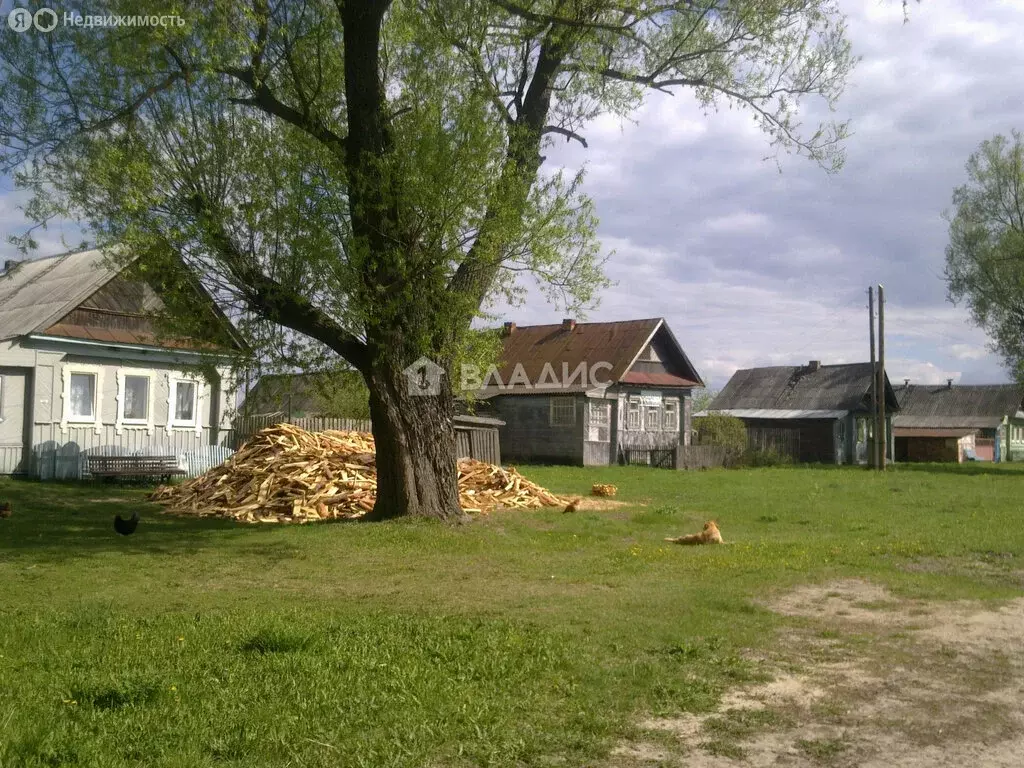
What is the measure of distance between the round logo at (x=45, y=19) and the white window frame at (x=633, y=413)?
101ft

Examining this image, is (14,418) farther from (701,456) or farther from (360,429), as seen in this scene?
(701,456)

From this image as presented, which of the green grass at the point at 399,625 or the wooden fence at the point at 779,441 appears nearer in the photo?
the green grass at the point at 399,625

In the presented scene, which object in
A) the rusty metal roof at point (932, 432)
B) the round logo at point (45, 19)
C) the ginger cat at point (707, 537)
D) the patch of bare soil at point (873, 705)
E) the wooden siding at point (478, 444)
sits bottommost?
the patch of bare soil at point (873, 705)

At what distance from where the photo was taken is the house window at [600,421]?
1571 inches

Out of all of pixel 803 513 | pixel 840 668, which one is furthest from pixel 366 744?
pixel 803 513

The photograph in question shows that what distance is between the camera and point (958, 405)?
2899 inches

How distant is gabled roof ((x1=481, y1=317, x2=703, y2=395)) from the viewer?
41.1 metres

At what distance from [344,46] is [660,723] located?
11.9 metres

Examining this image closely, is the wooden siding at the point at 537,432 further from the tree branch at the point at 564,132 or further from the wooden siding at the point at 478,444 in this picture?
the tree branch at the point at 564,132

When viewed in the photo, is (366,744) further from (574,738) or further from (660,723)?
(660,723)

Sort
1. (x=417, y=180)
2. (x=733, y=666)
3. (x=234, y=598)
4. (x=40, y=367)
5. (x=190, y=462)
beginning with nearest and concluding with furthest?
(x=733, y=666), (x=234, y=598), (x=417, y=180), (x=40, y=367), (x=190, y=462)

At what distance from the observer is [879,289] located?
39.2 metres

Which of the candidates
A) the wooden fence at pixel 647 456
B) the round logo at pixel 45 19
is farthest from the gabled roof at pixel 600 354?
the round logo at pixel 45 19

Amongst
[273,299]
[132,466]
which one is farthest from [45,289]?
[273,299]
